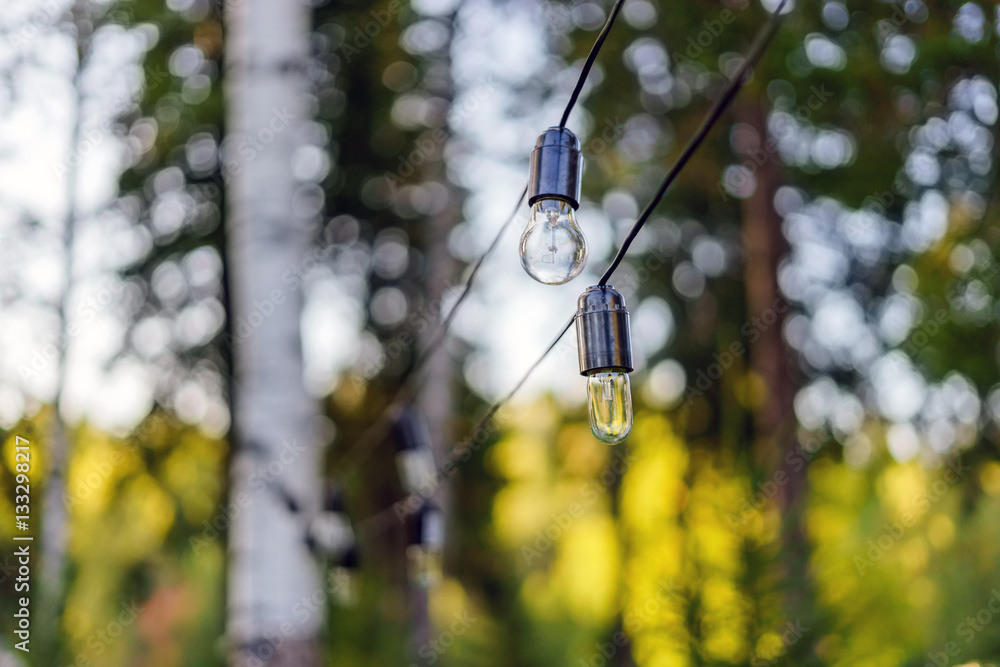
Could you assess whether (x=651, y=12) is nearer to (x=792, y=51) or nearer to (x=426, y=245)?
(x=792, y=51)

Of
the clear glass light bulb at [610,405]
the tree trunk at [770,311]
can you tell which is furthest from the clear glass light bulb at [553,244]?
the tree trunk at [770,311]

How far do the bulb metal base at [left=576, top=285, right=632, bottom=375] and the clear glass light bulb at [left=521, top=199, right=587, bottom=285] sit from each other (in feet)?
0.25

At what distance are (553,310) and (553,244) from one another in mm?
6494

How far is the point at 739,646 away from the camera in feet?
16.0

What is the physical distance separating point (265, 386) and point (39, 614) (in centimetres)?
416

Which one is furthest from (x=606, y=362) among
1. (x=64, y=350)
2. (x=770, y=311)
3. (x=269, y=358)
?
(x=64, y=350)

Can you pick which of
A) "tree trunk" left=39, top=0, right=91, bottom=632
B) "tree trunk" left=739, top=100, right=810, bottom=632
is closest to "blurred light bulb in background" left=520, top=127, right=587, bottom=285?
"tree trunk" left=739, top=100, right=810, bottom=632

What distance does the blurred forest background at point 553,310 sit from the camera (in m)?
4.53

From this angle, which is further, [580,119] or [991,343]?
[580,119]

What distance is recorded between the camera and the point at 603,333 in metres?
1.61

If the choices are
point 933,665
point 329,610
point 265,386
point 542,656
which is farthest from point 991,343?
point 329,610

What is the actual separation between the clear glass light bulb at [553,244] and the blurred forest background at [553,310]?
6.70 ft

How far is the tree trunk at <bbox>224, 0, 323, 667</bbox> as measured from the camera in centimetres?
317

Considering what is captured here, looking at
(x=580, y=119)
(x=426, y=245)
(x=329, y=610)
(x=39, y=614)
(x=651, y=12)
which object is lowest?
(x=329, y=610)
